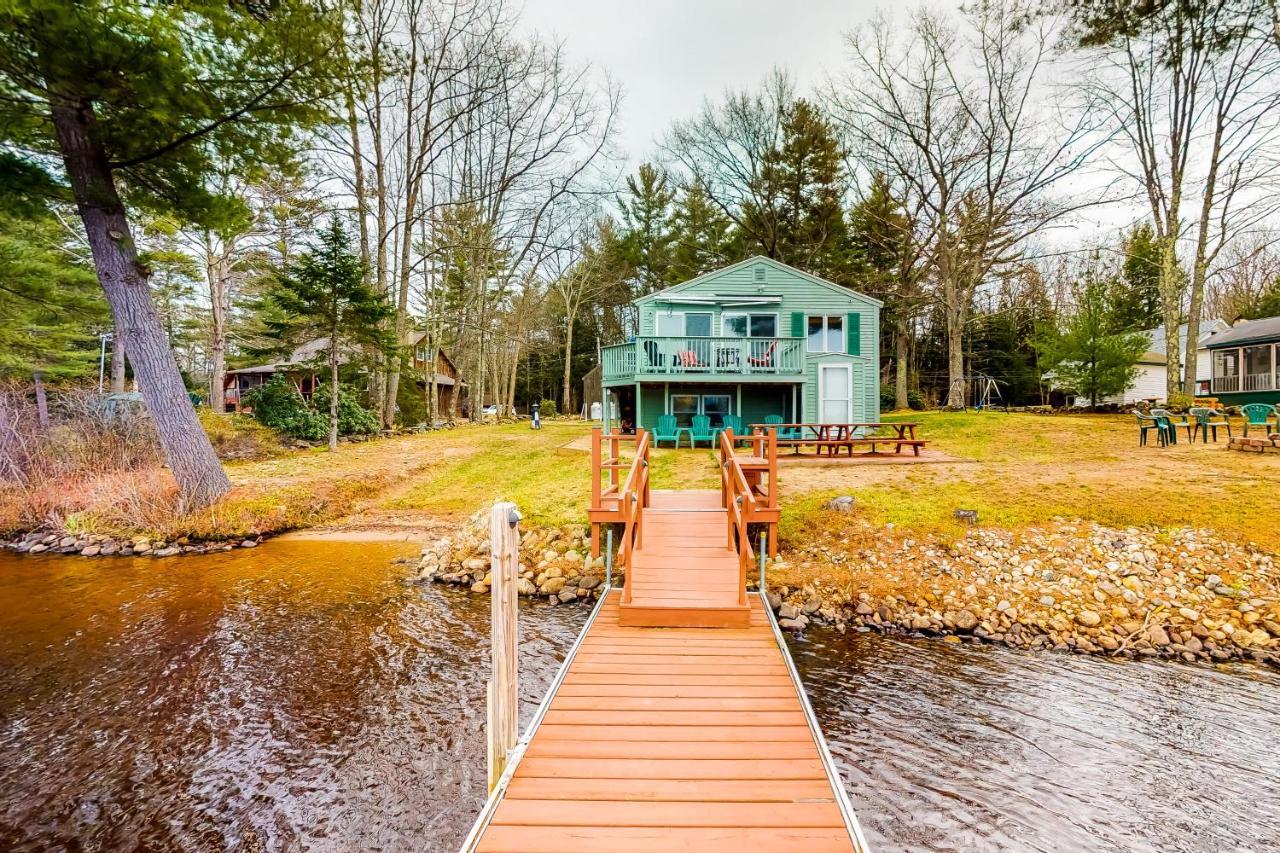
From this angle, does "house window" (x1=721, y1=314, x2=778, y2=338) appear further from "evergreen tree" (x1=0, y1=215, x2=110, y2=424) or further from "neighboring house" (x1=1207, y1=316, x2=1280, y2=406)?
"neighboring house" (x1=1207, y1=316, x2=1280, y2=406)

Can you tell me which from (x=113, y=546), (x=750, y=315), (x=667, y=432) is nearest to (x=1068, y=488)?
(x=667, y=432)

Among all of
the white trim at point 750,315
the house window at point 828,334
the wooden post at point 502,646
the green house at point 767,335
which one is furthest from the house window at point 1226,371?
the wooden post at point 502,646

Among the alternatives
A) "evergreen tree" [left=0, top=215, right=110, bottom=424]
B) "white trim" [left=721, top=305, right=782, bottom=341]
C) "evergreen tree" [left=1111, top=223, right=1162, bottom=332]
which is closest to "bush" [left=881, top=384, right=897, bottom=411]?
"evergreen tree" [left=1111, top=223, right=1162, bottom=332]

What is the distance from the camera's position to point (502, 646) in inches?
118

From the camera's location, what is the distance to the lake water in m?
3.65

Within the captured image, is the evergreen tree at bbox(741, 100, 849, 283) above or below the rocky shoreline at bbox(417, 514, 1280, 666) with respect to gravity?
above

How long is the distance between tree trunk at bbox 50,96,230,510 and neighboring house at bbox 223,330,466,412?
776 centimetres

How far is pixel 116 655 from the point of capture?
5.83m

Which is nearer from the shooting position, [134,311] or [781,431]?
[134,311]

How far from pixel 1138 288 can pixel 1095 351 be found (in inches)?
350

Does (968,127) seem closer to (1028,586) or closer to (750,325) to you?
(750,325)

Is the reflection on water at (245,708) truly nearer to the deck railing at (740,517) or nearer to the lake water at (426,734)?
the lake water at (426,734)

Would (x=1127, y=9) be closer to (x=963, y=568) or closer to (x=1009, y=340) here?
(x=1009, y=340)

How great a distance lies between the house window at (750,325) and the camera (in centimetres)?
1658
